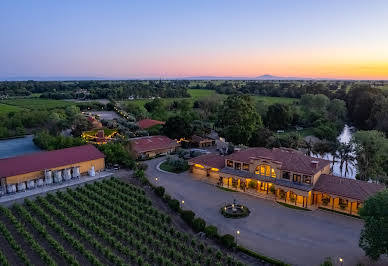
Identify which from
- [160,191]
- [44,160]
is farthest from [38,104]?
[160,191]

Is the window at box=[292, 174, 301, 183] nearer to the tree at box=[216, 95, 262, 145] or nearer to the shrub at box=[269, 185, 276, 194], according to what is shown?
the shrub at box=[269, 185, 276, 194]

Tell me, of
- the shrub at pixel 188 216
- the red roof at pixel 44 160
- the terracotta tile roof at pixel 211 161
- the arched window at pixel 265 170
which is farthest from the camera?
the terracotta tile roof at pixel 211 161

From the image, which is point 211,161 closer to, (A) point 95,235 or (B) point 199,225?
(B) point 199,225

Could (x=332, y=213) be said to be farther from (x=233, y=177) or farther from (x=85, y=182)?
(x=85, y=182)

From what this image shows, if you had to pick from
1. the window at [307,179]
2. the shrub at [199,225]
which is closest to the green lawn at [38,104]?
the shrub at [199,225]

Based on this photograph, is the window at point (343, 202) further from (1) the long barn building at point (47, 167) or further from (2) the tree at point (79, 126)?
(2) the tree at point (79, 126)

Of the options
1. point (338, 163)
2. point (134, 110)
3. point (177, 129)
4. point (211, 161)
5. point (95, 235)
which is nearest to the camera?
point (95, 235)
